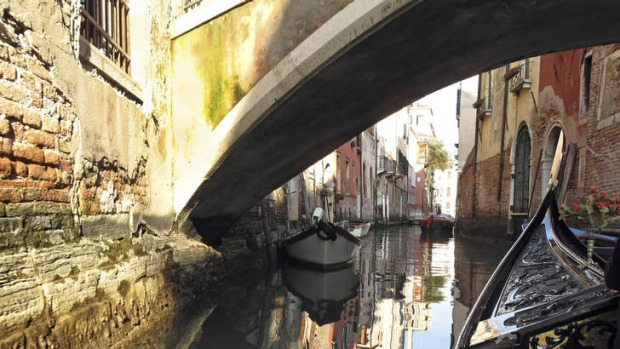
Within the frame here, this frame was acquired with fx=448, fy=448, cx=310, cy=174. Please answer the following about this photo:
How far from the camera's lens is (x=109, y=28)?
3.52 meters

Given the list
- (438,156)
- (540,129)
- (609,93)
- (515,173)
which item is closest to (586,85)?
(609,93)

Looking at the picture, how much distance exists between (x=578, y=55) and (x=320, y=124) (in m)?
4.23

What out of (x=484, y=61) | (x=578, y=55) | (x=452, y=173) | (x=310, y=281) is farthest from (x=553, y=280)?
(x=452, y=173)

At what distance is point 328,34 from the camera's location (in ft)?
11.0

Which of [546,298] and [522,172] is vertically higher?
[522,172]

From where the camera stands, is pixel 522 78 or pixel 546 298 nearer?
pixel 546 298

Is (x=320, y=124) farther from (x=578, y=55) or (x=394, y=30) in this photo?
(x=578, y=55)

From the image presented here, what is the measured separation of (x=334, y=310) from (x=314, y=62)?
89.8 inches

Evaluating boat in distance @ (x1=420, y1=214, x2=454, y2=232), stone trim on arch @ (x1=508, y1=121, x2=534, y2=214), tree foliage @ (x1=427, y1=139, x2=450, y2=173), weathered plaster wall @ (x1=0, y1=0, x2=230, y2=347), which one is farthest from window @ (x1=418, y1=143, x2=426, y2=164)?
weathered plaster wall @ (x1=0, y1=0, x2=230, y2=347)

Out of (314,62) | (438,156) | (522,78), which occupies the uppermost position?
(522,78)

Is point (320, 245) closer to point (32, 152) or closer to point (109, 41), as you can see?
point (109, 41)

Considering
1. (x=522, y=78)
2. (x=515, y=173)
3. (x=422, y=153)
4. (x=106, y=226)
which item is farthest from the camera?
(x=422, y=153)

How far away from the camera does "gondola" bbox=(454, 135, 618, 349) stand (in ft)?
4.59

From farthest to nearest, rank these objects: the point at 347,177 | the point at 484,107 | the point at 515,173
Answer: the point at 347,177, the point at 484,107, the point at 515,173
